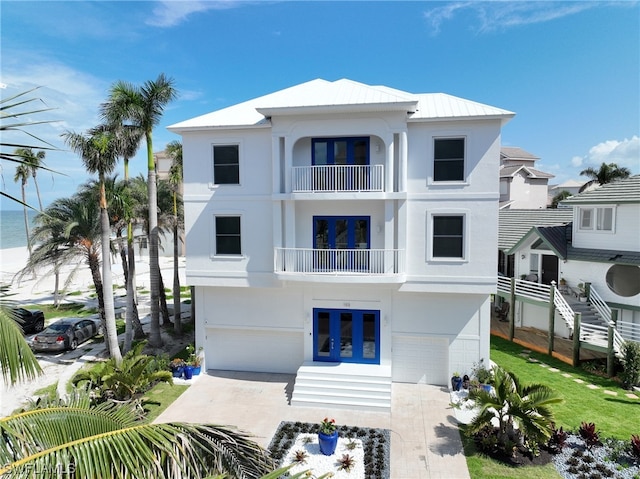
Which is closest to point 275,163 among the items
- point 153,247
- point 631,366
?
point 153,247

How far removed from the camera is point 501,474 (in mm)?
10266

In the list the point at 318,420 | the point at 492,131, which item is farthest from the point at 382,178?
the point at 318,420

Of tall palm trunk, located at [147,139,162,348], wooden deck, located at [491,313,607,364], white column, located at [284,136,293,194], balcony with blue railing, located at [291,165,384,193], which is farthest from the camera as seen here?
wooden deck, located at [491,313,607,364]

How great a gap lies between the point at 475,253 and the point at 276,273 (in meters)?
7.62

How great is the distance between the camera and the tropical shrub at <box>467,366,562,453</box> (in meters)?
10.5

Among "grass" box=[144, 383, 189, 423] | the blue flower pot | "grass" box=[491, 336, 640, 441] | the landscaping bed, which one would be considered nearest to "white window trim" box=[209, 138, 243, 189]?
"grass" box=[144, 383, 189, 423]

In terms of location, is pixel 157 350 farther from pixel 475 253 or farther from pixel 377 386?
pixel 475 253

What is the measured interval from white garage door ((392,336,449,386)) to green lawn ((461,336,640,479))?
336 cm

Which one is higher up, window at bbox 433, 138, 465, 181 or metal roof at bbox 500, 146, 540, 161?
metal roof at bbox 500, 146, 540, 161

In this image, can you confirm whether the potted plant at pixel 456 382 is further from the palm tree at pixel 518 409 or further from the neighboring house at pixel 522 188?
the neighboring house at pixel 522 188

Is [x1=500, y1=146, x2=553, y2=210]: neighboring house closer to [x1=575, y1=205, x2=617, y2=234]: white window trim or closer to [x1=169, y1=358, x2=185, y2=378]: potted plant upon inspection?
[x1=575, y1=205, x2=617, y2=234]: white window trim

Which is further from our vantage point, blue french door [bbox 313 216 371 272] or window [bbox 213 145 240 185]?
window [bbox 213 145 240 185]

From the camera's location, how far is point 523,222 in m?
24.6

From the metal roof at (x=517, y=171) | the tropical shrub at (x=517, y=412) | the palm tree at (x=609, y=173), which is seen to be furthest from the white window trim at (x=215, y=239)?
the palm tree at (x=609, y=173)
